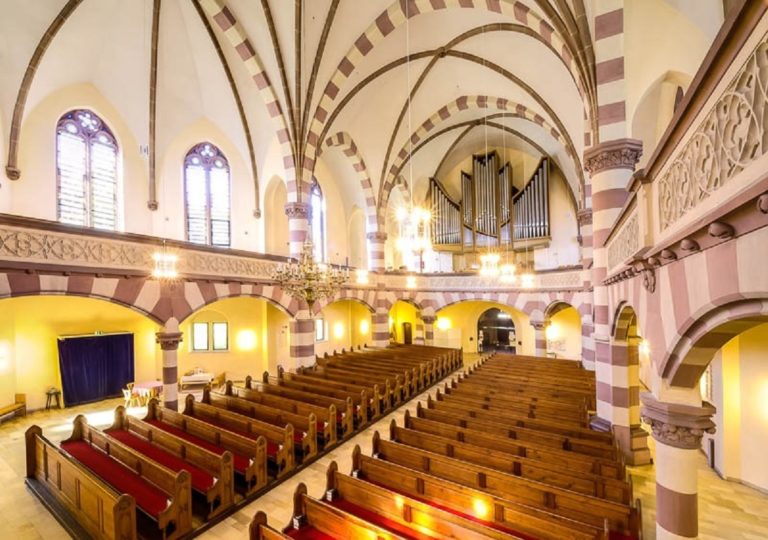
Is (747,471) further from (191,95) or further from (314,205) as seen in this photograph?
(191,95)

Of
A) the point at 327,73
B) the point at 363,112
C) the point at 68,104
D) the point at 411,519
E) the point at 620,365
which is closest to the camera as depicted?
the point at 411,519

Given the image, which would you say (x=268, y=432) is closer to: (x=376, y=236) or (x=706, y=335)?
(x=706, y=335)

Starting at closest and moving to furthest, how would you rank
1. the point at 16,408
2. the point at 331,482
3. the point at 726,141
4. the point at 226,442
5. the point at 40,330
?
the point at 726,141 < the point at 331,482 < the point at 226,442 < the point at 16,408 < the point at 40,330

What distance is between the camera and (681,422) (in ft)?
11.2

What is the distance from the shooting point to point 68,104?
10.8 metres

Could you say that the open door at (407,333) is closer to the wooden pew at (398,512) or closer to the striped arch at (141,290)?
the striped arch at (141,290)

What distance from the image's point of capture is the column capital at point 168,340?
9.17m

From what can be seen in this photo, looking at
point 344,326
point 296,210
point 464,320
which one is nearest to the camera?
point 296,210

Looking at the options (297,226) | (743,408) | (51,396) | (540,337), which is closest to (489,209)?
(540,337)

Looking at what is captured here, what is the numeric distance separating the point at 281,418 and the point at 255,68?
32.5ft

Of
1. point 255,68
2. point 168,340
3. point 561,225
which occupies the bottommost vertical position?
point 168,340

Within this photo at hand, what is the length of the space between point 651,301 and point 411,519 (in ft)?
11.0

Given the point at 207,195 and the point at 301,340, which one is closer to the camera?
the point at 301,340

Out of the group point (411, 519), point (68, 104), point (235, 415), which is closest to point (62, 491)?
point (235, 415)
